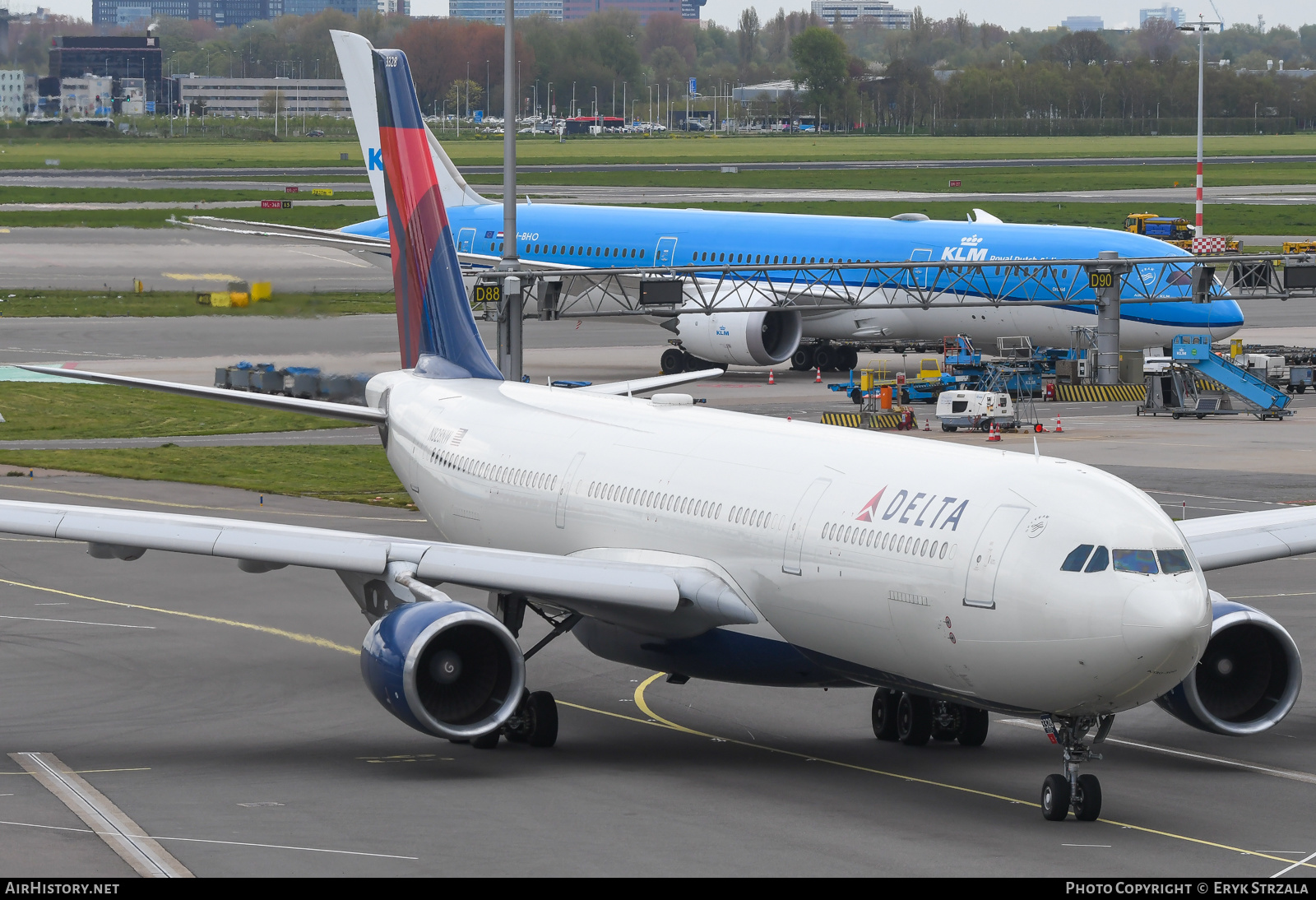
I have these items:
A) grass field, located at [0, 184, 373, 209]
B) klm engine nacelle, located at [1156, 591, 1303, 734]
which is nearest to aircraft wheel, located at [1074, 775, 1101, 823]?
klm engine nacelle, located at [1156, 591, 1303, 734]

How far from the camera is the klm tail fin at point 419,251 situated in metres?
32.2

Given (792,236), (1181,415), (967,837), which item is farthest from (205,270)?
(967,837)

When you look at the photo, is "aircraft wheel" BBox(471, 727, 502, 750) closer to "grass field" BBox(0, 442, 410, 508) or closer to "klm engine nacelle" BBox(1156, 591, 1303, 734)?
"klm engine nacelle" BBox(1156, 591, 1303, 734)

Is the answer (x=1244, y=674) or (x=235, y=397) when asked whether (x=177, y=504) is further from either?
(x=1244, y=674)

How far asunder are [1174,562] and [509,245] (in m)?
27.3

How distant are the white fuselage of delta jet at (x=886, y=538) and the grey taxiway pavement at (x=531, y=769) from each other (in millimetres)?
1701

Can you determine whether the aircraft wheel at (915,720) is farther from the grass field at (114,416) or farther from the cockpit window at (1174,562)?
the grass field at (114,416)

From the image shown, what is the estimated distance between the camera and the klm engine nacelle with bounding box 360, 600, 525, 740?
21125 millimetres

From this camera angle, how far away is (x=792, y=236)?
66375 mm

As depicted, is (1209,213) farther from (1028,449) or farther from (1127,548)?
(1127,548)

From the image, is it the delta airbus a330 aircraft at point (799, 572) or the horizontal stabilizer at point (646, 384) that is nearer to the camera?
the delta airbus a330 aircraft at point (799, 572)

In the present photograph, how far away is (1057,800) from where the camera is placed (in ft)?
Result: 62.8

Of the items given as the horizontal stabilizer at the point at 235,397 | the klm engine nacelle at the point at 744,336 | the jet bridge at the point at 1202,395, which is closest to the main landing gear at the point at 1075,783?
the horizontal stabilizer at the point at 235,397

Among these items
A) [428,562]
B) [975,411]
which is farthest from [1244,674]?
[975,411]
